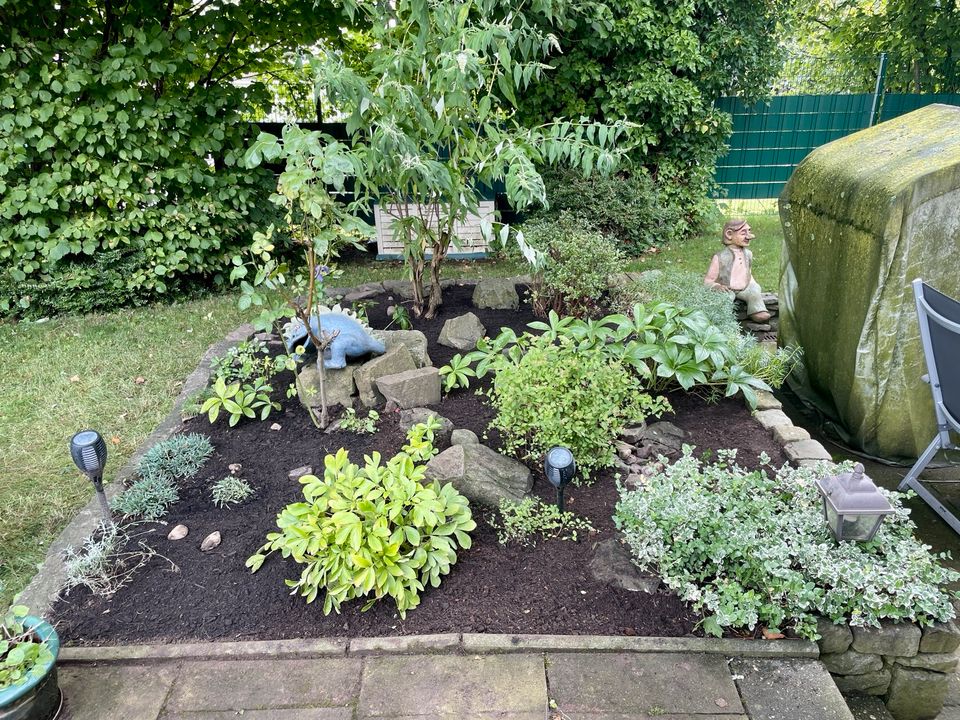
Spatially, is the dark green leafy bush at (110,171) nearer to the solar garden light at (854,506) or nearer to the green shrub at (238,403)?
the green shrub at (238,403)

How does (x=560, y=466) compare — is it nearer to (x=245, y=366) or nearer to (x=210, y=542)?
(x=210, y=542)

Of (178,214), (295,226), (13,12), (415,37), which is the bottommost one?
(178,214)

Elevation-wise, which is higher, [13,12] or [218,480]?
[13,12]

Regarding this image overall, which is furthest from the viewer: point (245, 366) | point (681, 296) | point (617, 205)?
point (617, 205)

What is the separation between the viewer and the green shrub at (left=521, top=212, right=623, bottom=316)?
4.56 metres

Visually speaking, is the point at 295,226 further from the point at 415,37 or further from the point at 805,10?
the point at 805,10

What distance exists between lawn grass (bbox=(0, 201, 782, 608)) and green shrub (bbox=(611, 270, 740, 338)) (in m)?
2.18

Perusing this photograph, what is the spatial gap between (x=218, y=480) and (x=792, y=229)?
4.01 meters

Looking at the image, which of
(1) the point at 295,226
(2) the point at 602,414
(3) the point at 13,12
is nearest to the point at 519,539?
(2) the point at 602,414

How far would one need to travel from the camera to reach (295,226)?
3197mm

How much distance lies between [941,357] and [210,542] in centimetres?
352

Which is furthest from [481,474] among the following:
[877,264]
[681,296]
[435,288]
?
[435,288]

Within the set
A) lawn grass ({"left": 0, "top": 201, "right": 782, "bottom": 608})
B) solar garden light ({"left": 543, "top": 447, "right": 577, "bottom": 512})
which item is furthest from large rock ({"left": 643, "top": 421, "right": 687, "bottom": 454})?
lawn grass ({"left": 0, "top": 201, "right": 782, "bottom": 608})

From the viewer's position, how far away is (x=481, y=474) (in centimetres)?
290
